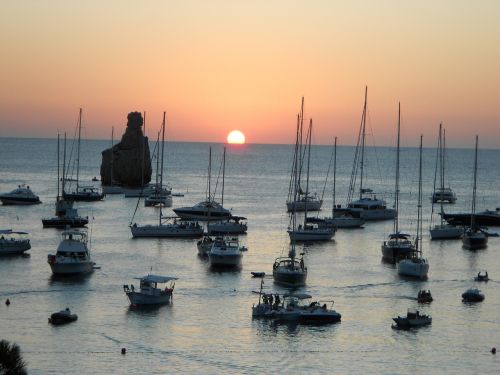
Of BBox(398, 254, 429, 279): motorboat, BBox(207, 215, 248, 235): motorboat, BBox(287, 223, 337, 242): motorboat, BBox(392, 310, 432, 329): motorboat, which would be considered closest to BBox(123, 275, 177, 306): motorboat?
BBox(392, 310, 432, 329): motorboat

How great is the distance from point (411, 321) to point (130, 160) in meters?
124

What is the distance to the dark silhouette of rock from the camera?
177875 millimetres

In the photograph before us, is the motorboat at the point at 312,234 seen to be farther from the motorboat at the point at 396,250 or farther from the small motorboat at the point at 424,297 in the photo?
the small motorboat at the point at 424,297

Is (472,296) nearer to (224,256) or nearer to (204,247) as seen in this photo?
(224,256)

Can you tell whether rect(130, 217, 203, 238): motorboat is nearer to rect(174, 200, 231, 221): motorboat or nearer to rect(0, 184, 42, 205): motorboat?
rect(174, 200, 231, 221): motorboat

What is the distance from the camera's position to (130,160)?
17875 cm

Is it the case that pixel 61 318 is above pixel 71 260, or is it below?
below

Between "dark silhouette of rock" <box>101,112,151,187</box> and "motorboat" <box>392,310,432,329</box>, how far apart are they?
120 metres

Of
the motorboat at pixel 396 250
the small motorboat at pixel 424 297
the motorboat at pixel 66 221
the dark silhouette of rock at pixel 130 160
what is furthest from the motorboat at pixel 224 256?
the dark silhouette of rock at pixel 130 160

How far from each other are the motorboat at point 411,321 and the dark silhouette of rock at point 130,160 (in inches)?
4712

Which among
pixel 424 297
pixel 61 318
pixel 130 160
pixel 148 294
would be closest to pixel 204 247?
pixel 148 294

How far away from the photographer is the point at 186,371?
163ft

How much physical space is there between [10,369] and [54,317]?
3190cm

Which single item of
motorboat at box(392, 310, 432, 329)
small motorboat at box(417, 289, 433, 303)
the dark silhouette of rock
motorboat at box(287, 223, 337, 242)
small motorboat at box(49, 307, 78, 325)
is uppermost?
the dark silhouette of rock
